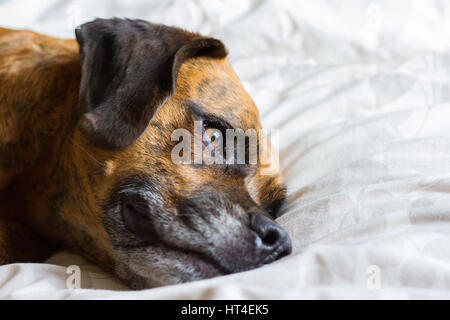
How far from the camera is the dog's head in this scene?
111cm

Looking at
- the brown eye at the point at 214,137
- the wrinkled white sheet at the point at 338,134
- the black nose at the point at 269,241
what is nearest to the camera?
the wrinkled white sheet at the point at 338,134

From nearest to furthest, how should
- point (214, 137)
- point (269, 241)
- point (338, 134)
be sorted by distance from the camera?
point (269, 241), point (214, 137), point (338, 134)

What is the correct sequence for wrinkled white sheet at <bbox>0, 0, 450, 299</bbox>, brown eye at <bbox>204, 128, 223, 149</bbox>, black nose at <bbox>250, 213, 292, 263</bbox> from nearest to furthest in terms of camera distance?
wrinkled white sheet at <bbox>0, 0, 450, 299</bbox> → black nose at <bbox>250, 213, 292, 263</bbox> → brown eye at <bbox>204, 128, 223, 149</bbox>

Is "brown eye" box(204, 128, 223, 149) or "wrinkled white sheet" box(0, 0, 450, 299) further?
"brown eye" box(204, 128, 223, 149)

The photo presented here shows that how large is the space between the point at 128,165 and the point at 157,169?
0.07 meters

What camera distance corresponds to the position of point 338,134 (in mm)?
1729

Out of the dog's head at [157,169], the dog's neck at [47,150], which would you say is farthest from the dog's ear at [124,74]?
the dog's neck at [47,150]

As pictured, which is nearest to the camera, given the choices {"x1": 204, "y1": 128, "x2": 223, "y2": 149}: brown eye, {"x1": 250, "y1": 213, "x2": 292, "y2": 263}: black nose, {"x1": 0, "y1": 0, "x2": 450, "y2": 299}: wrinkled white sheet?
{"x1": 0, "y1": 0, "x2": 450, "y2": 299}: wrinkled white sheet

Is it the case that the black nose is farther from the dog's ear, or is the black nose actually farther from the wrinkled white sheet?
the dog's ear

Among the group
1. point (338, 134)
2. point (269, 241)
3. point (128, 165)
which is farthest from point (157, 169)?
point (338, 134)

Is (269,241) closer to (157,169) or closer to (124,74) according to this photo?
(157,169)

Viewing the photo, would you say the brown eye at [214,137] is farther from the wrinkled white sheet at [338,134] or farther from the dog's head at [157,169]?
the wrinkled white sheet at [338,134]

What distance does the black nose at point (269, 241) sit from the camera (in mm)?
1082

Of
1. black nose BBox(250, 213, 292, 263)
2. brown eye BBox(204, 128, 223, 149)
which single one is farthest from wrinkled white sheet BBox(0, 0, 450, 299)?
brown eye BBox(204, 128, 223, 149)
